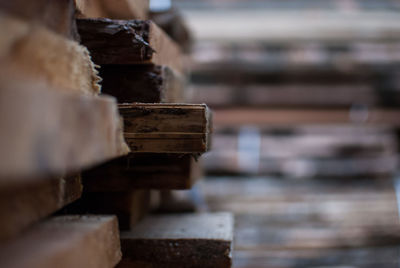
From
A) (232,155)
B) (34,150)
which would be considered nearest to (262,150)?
(232,155)

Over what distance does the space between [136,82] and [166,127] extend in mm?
310

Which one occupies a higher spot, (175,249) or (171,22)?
(171,22)

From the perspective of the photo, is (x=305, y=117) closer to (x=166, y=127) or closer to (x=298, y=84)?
(x=298, y=84)

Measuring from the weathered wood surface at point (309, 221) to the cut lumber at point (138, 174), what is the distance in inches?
78.4

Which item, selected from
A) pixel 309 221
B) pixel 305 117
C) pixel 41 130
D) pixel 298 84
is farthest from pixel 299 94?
pixel 41 130

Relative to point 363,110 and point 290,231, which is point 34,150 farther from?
point 363,110

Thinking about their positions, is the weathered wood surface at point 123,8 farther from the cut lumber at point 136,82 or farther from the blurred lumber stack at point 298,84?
the blurred lumber stack at point 298,84

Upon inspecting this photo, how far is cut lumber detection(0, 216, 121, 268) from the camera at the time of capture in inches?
29.7

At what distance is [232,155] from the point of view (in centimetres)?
429

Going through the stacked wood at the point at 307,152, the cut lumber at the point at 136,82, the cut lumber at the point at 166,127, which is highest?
the cut lumber at the point at 136,82

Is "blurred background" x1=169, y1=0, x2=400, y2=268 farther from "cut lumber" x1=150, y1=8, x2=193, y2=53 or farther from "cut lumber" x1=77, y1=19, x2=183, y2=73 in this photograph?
"cut lumber" x1=77, y1=19, x2=183, y2=73

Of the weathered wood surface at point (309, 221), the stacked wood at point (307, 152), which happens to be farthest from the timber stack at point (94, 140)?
the stacked wood at point (307, 152)

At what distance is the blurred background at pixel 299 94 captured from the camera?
13.4 ft

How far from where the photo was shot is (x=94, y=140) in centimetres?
76
